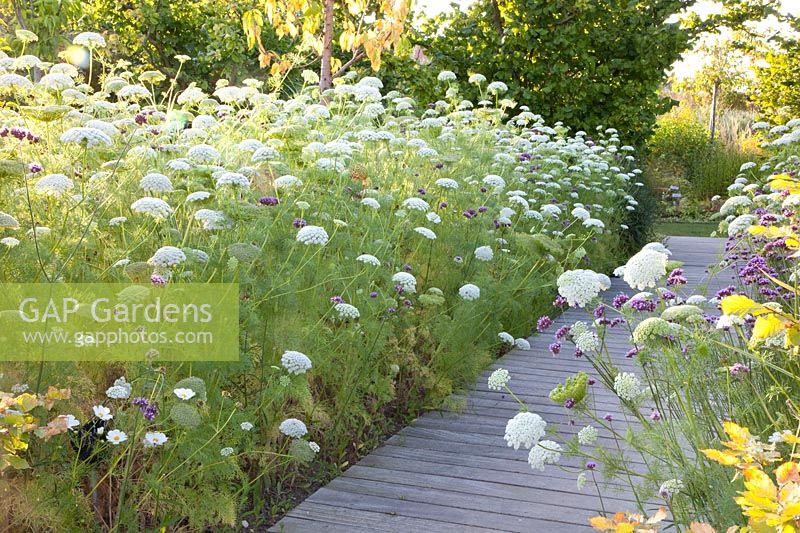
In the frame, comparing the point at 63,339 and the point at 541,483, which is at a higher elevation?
the point at 63,339

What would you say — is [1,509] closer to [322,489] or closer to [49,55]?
[322,489]

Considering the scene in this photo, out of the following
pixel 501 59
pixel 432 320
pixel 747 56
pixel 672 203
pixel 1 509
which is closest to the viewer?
pixel 1 509

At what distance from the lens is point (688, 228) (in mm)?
14312

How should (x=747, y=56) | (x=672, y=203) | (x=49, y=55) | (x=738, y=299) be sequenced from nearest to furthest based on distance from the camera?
1. (x=738, y=299)
2. (x=49, y=55)
3. (x=672, y=203)
4. (x=747, y=56)

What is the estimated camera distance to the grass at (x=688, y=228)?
1368 cm

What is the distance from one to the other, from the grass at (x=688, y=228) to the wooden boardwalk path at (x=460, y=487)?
960 cm

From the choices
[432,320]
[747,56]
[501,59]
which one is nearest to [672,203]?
[501,59]

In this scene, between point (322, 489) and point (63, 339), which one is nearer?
point (63, 339)

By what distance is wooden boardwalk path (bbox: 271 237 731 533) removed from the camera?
3.25 meters

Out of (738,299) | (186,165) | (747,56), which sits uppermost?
(738,299)

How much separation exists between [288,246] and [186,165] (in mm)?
537

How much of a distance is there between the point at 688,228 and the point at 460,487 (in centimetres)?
1173

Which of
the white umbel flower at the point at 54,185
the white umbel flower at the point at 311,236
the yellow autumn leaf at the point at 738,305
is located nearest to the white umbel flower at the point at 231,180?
the white umbel flower at the point at 311,236

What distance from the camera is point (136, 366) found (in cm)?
289
